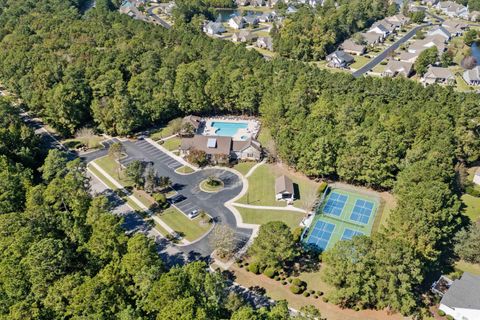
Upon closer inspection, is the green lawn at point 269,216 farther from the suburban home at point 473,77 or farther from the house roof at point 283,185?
the suburban home at point 473,77

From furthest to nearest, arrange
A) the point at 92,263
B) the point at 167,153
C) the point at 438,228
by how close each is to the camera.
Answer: the point at 167,153 → the point at 438,228 → the point at 92,263

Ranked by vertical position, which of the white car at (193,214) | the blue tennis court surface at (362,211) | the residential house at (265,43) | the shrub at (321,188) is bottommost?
the white car at (193,214)

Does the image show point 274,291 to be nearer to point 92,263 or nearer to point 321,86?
point 92,263

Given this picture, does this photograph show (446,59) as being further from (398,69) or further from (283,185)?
(283,185)

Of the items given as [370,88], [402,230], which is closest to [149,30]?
[370,88]

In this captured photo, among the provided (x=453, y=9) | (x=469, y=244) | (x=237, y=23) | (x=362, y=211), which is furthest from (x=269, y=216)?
(x=453, y=9)

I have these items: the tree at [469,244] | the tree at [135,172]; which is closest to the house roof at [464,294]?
the tree at [469,244]

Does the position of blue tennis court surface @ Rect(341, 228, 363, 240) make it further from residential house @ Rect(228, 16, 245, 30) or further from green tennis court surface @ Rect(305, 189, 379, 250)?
residential house @ Rect(228, 16, 245, 30)
